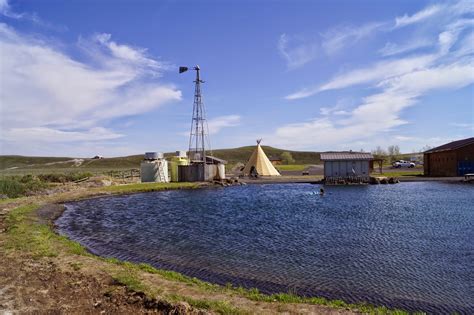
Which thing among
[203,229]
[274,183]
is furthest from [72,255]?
[274,183]

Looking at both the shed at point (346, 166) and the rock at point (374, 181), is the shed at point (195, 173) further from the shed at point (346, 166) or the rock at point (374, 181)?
the rock at point (374, 181)

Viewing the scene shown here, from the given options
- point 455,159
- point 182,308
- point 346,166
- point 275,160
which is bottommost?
point 182,308

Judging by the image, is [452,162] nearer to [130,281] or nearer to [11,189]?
[11,189]

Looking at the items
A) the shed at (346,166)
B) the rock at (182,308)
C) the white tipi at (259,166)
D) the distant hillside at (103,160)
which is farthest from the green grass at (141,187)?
the distant hillside at (103,160)

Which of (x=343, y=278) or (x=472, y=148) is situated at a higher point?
(x=472, y=148)

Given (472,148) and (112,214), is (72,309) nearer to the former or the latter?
(112,214)

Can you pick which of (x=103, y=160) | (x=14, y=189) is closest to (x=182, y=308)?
(x=14, y=189)

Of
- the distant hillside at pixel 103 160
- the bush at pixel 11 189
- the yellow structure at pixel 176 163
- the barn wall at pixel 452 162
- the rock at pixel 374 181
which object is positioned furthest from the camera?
the distant hillside at pixel 103 160

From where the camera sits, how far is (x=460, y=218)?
20.5 m

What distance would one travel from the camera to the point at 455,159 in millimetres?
52469

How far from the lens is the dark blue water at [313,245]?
33.3 feet

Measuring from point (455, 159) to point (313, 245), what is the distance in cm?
4696

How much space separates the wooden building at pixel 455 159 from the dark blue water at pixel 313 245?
2777cm

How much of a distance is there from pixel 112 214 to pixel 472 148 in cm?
4912
